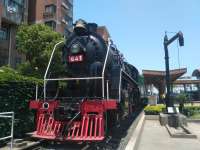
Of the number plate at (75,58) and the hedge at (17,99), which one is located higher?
the number plate at (75,58)

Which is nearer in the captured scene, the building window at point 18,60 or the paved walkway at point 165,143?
the paved walkway at point 165,143

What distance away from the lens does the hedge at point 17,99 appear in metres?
10.0


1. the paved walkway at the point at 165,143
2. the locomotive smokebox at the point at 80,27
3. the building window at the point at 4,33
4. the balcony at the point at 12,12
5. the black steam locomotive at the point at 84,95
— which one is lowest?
the paved walkway at the point at 165,143

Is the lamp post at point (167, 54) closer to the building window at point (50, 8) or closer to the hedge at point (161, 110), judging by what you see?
the hedge at point (161, 110)

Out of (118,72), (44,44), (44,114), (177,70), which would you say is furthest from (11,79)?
(177,70)

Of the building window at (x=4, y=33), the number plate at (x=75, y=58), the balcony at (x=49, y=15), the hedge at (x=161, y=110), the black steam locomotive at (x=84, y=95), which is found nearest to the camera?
the black steam locomotive at (x=84, y=95)

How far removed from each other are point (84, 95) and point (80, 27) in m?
2.49

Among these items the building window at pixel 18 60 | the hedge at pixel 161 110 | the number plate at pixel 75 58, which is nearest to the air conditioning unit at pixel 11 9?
the building window at pixel 18 60

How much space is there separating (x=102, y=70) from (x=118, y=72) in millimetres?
923

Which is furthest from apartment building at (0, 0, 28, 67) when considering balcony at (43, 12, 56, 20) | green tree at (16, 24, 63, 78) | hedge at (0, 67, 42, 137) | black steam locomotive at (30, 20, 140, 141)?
A: black steam locomotive at (30, 20, 140, 141)

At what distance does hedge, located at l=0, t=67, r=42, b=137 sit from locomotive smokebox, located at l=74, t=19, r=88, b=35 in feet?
8.98

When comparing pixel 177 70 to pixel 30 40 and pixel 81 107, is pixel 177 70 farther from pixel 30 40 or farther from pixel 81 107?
pixel 81 107

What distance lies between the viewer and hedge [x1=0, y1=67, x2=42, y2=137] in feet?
33.0

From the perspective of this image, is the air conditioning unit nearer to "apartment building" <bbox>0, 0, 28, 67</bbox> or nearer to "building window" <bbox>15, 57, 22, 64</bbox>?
"apartment building" <bbox>0, 0, 28, 67</bbox>
